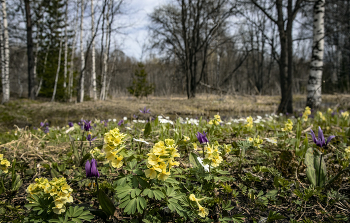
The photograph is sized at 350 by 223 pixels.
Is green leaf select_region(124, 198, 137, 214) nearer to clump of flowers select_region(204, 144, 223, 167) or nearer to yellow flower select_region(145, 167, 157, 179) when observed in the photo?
yellow flower select_region(145, 167, 157, 179)

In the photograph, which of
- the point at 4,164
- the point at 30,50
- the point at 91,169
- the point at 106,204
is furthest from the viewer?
the point at 30,50

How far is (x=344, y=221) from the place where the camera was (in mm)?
1179

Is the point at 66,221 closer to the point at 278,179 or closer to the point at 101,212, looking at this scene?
the point at 101,212

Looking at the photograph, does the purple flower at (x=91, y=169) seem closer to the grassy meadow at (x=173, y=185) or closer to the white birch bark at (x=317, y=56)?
the grassy meadow at (x=173, y=185)

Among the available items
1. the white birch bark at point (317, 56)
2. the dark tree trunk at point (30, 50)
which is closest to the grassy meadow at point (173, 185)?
the white birch bark at point (317, 56)

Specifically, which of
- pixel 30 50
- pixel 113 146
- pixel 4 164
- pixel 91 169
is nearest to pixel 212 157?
pixel 113 146

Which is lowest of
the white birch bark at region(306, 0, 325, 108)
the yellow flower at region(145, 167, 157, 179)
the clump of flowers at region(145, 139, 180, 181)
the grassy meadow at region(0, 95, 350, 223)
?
the grassy meadow at region(0, 95, 350, 223)

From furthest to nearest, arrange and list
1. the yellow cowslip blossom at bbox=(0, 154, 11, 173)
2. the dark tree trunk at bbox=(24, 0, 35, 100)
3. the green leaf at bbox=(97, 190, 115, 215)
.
Result: the dark tree trunk at bbox=(24, 0, 35, 100)
the yellow cowslip blossom at bbox=(0, 154, 11, 173)
the green leaf at bbox=(97, 190, 115, 215)

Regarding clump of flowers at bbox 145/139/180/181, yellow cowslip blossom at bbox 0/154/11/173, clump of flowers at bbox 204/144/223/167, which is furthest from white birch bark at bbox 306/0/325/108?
yellow cowslip blossom at bbox 0/154/11/173

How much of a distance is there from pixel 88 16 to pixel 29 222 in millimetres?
15351

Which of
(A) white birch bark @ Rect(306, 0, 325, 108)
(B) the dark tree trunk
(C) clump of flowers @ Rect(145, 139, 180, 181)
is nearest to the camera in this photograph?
(C) clump of flowers @ Rect(145, 139, 180, 181)

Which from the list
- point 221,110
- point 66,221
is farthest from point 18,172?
point 221,110

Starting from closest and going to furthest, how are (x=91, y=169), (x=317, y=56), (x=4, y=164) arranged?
1. (x=91, y=169)
2. (x=4, y=164)
3. (x=317, y=56)

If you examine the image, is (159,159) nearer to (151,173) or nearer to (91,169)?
(151,173)
